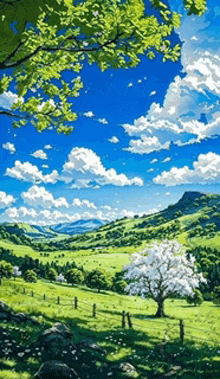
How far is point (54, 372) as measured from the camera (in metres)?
12.4

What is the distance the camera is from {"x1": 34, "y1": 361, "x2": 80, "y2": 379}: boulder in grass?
12133 mm

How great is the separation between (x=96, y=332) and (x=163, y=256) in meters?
28.9

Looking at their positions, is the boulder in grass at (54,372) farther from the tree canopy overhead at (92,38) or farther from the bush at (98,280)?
the bush at (98,280)

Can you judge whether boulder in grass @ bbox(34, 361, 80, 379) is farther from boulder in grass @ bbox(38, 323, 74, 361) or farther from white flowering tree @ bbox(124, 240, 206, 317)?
white flowering tree @ bbox(124, 240, 206, 317)

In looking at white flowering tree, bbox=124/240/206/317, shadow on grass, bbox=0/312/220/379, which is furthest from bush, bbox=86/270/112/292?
shadow on grass, bbox=0/312/220/379

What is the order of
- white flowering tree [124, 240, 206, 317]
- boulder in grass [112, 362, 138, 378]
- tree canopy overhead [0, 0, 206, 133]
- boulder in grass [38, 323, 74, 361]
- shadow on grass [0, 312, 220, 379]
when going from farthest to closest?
white flowering tree [124, 240, 206, 317]
boulder in grass [38, 323, 74, 361]
boulder in grass [112, 362, 138, 378]
shadow on grass [0, 312, 220, 379]
tree canopy overhead [0, 0, 206, 133]

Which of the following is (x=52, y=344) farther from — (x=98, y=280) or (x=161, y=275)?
(x=98, y=280)

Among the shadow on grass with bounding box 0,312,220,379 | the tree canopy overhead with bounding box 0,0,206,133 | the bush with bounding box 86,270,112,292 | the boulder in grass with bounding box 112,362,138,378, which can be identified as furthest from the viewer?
the bush with bounding box 86,270,112,292

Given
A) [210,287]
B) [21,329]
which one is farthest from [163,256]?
[210,287]

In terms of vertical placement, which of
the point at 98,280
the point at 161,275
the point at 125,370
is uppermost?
the point at 161,275

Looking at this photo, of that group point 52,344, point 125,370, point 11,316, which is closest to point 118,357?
point 125,370

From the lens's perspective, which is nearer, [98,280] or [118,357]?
[118,357]

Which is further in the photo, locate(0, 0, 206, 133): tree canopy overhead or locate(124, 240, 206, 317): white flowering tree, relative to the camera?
locate(124, 240, 206, 317): white flowering tree

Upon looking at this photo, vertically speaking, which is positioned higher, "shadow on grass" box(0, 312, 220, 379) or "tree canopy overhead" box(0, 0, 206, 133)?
"tree canopy overhead" box(0, 0, 206, 133)
